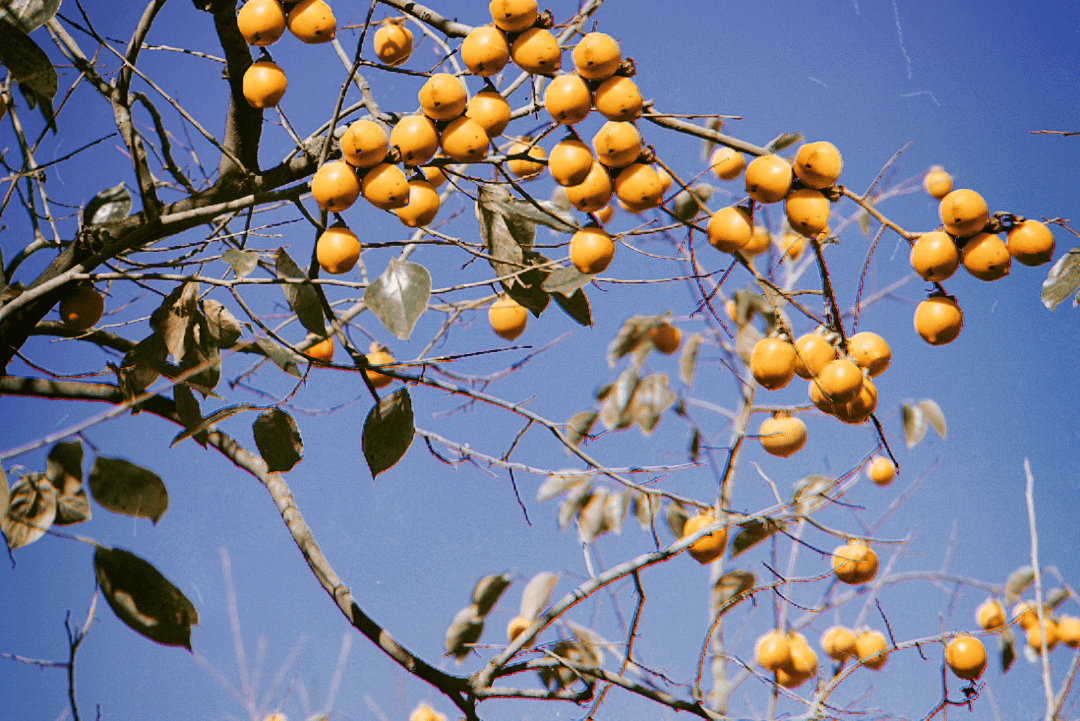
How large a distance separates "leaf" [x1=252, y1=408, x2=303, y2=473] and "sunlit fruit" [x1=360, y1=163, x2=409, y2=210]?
40 cm

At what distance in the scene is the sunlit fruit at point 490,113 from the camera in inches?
31.9

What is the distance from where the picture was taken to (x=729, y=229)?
0.81 m

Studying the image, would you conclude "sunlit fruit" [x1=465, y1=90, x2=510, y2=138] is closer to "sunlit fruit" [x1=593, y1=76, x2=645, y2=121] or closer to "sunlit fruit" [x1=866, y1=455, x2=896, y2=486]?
"sunlit fruit" [x1=593, y1=76, x2=645, y2=121]

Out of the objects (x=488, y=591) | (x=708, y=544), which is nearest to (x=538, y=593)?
(x=488, y=591)

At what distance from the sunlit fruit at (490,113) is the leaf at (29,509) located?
0.68 metres

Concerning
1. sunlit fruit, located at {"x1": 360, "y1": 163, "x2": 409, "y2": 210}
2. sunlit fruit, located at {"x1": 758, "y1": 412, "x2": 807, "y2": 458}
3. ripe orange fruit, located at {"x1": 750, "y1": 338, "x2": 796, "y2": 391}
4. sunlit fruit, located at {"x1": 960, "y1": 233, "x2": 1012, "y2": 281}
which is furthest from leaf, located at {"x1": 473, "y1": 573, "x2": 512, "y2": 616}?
sunlit fruit, located at {"x1": 960, "y1": 233, "x2": 1012, "y2": 281}

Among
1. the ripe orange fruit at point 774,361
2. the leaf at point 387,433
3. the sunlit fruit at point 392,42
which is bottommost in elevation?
the leaf at point 387,433

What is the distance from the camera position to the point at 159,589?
83 centimetres

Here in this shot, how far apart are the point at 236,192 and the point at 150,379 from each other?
0.30m

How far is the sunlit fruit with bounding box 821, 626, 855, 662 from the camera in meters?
1.98

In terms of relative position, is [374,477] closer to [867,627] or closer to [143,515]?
[143,515]

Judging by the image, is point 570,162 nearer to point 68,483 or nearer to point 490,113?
point 490,113

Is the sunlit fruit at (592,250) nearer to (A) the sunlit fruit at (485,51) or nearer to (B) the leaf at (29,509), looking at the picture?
(A) the sunlit fruit at (485,51)

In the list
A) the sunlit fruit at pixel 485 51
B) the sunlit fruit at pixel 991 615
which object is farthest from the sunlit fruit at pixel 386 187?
the sunlit fruit at pixel 991 615
